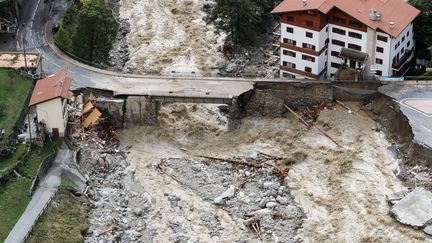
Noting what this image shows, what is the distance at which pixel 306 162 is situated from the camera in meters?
74.0

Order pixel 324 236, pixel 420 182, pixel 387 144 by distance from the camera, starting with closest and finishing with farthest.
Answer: pixel 324 236 < pixel 420 182 < pixel 387 144

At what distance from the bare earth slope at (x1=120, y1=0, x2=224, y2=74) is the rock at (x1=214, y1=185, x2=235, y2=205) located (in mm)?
23019

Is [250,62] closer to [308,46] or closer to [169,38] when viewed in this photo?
[308,46]

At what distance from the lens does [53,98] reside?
2881 inches

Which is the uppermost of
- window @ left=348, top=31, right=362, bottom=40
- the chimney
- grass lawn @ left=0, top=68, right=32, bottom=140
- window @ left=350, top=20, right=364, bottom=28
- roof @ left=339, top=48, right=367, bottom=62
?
the chimney

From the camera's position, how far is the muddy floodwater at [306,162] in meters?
65.6

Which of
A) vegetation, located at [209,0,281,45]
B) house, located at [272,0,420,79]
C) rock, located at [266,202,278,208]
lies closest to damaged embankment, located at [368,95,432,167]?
house, located at [272,0,420,79]

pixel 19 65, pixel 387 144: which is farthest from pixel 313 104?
pixel 19 65

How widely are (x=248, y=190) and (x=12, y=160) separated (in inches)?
833

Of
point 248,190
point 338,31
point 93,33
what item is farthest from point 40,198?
point 338,31

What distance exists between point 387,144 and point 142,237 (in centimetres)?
2599

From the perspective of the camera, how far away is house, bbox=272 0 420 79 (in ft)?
263

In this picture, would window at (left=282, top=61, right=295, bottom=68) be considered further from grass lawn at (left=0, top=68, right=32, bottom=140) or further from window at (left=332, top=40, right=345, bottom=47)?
grass lawn at (left=0, top=68, right=32, bottom=140)

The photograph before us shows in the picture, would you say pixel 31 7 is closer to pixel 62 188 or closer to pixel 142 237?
pixel 62 188
